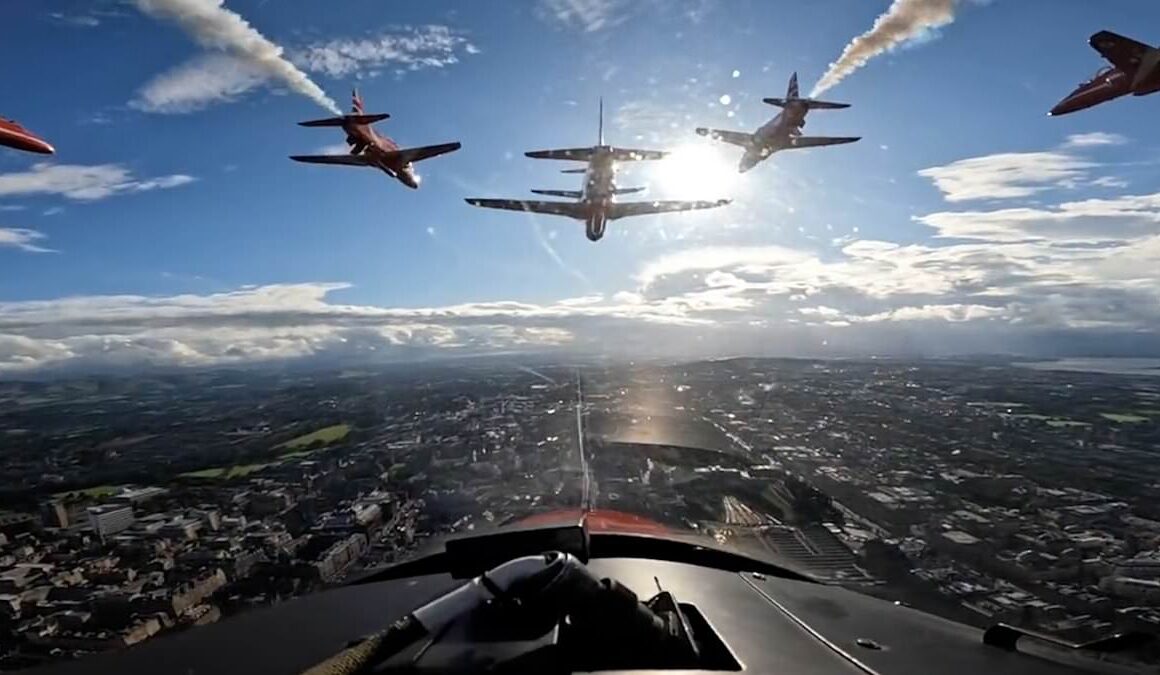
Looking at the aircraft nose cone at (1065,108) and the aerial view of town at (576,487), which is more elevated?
the aircraft nose cone at (1065,108)

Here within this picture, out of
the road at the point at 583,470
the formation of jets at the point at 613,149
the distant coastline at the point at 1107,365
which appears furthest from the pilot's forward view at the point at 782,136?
the distant coastline at the point at 1107,365

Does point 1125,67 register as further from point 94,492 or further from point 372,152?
point 94,492

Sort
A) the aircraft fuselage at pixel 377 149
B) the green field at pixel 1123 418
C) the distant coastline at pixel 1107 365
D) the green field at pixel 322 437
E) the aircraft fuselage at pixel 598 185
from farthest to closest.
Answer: the distant coastline at pixel 1107 365 → the green field at pixel 1123 418 → the green field at pixel 322 437 → the aircraft fuselage at pixel 598 185 → the aircraft fuselage at pixel 377 149

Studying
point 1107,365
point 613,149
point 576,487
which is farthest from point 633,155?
point 1107,365

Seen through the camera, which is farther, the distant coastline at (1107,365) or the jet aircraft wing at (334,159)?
the distant coastline at (1107,365)

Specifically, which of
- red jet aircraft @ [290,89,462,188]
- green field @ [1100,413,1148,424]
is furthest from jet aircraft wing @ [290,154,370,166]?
green field @ [1100,413,1148,424]

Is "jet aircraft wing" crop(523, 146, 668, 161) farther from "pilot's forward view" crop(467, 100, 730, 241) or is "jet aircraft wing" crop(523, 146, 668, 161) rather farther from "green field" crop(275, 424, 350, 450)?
"green field" crop(275, 424, 350, 450)

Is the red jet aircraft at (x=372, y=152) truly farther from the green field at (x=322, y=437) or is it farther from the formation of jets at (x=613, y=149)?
the green field at (x=322, y=437)
